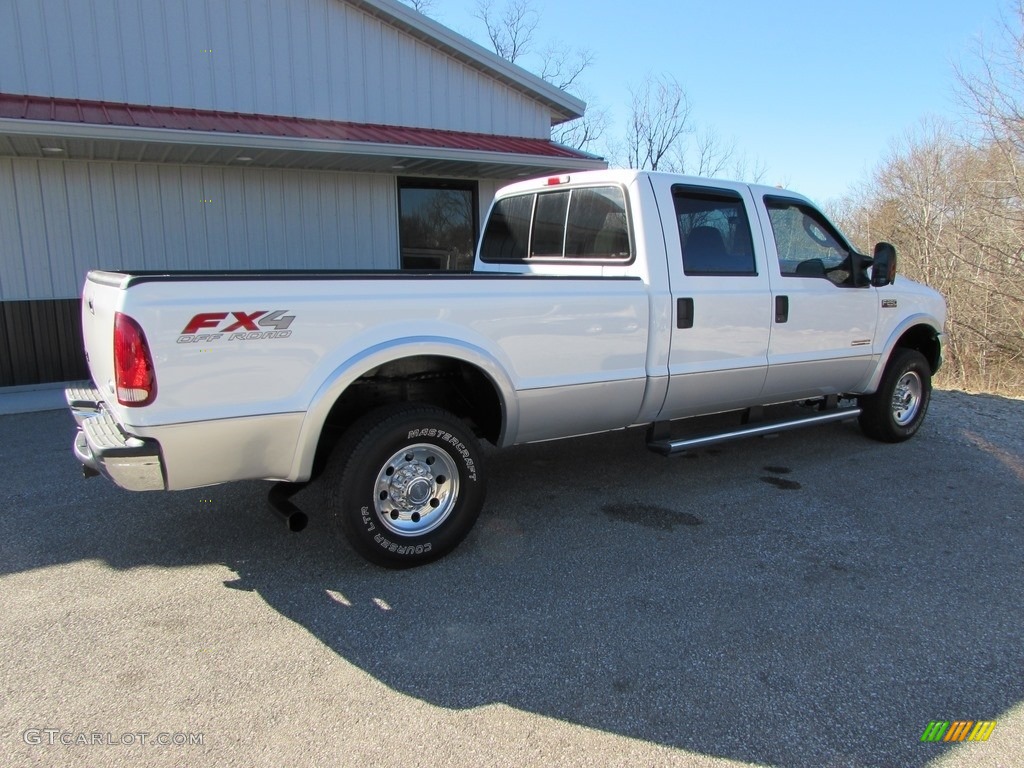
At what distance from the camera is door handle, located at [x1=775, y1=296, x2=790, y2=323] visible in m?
4.77

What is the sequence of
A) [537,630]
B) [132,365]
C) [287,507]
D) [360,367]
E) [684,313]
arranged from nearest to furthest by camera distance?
[132,365] < [537,630] < [360,367] < [287,507] < [684,313]

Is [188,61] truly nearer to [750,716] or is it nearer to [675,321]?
[675,321]

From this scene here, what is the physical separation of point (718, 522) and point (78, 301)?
27.2 feet

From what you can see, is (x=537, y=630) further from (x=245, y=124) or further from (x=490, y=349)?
(x=245, y=124)

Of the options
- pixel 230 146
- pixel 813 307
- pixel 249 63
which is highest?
pixel 249 63

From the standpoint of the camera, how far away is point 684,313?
4.29 metres

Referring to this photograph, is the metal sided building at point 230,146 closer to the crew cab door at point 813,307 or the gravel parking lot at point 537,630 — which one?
the gravel parking lot at point 537,630

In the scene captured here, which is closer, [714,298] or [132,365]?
[132,365]

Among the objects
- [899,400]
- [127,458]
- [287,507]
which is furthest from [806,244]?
[127,458]

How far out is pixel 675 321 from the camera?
425 cm

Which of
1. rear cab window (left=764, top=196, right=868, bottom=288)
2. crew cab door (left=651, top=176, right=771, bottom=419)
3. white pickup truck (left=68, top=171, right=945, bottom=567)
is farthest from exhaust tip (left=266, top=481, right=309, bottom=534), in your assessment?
rear cab window (left=764, top=196, right=868, bottom=288)

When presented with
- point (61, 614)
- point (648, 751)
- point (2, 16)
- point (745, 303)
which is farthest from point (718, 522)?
point (2, 16)
